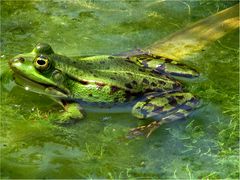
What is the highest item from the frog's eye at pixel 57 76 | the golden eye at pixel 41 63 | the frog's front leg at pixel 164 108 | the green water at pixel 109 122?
the golden eye at pixel 41 63

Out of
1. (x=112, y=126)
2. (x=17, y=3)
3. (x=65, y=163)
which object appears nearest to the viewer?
(x=65, y=163)

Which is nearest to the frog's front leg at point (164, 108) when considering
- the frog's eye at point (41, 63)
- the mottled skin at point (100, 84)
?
the mottled skin at point (100, 84)

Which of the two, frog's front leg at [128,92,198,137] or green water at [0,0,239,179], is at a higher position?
frog's front leg at [128,92,198,137]

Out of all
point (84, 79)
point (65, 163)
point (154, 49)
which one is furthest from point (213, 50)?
point (65, 163)

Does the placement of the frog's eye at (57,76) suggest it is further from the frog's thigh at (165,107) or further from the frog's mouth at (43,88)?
the frog's thigh at (165,107)

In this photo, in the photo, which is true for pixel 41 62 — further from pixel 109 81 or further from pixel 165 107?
pixel 165 107

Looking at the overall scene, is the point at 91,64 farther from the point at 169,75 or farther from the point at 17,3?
the point at 17,3

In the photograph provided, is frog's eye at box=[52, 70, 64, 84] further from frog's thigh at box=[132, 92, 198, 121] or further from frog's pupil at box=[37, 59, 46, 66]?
frog's thigh at box=[132, 92, 198, 121]

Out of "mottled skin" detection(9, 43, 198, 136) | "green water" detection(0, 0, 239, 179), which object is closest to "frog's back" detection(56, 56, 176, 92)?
"mottled skin" detection(9, 43, 198, 136)
